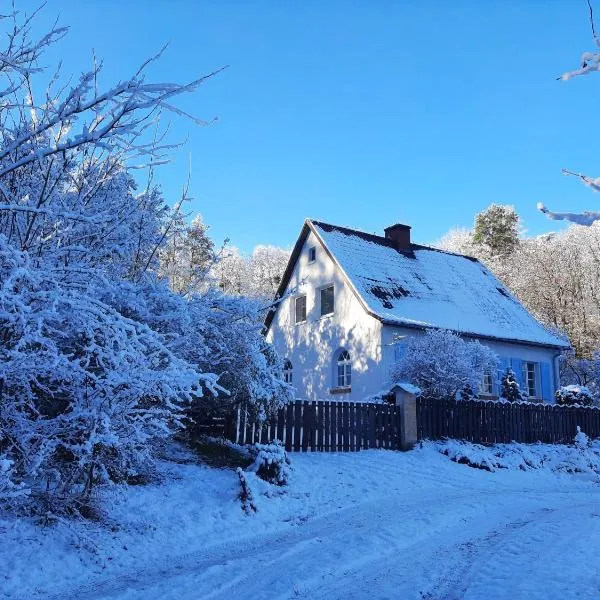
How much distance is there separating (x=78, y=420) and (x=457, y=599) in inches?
158

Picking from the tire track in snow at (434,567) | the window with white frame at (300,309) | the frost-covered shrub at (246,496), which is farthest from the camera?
the window with white frame at (300,309)

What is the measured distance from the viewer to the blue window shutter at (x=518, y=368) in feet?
72.8

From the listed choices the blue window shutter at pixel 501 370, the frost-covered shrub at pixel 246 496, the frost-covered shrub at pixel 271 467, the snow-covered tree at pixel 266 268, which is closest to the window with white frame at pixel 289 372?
the blue window shutter at pixel 501 370

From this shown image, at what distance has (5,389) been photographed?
18.0ft

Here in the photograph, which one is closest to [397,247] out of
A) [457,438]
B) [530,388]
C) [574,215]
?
[530,388]

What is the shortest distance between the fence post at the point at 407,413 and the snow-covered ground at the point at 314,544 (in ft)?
9.82

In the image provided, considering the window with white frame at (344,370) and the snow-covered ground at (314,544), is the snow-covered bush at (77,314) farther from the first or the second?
the window with white frame at (344,370)

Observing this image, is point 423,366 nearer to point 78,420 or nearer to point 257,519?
point 257,519

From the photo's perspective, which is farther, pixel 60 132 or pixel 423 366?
pixel 423 366

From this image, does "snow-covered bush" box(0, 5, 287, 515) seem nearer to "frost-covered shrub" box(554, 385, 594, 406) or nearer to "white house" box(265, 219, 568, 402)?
"white house" box(265, 219, 568, 402)

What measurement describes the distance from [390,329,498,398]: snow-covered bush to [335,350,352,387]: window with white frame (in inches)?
138

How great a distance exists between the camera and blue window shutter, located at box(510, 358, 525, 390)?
22181 millimetres

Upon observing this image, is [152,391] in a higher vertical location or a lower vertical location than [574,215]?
lower

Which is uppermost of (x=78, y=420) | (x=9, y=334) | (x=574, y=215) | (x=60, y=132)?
(x=60, y=132)
